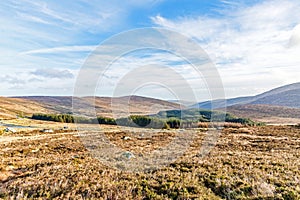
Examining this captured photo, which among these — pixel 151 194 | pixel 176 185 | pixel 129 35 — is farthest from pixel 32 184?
pixel 129 35

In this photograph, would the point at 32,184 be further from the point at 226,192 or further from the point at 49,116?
the point at 49,116

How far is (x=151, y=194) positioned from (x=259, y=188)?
4073 mm

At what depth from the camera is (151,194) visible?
28.0ft

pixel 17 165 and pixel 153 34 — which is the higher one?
pixel 153 34

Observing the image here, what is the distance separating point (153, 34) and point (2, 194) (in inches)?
562

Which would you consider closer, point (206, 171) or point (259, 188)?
point (259, 188)

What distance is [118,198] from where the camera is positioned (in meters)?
8.02

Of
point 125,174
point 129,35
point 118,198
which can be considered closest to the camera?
point 118,198

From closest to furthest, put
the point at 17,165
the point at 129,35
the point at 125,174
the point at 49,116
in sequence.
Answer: the point at 125,174 < the point at 17,165 < the point at 129,35 < the point at 49,116

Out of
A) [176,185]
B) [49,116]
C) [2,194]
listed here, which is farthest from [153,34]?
[49,116]

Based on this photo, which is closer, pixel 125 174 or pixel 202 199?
pixel 202 199

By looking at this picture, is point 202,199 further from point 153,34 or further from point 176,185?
point 153,34

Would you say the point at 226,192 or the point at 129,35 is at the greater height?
the point at 129,35

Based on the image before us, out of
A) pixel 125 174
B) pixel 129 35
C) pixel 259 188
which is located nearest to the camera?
pixel 259 188
